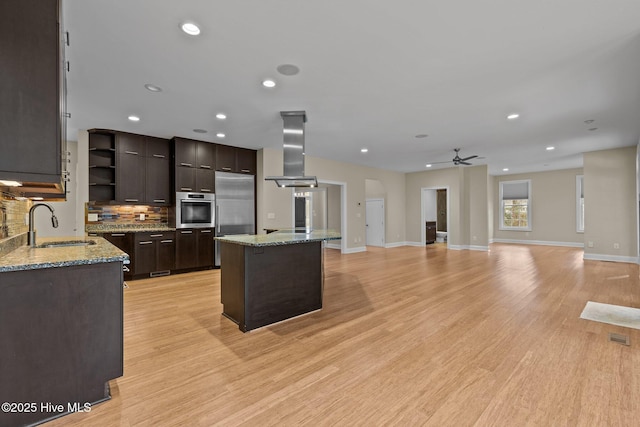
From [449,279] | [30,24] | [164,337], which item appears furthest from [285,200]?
[30,24]

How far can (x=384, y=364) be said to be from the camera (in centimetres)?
233

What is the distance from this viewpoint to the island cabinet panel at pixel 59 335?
5.23 ft

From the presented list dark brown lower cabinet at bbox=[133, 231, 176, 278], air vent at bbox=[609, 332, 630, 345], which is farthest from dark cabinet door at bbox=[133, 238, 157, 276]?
air vent at bbox=[609, 332, 630, 345]

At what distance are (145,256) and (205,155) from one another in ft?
7.41

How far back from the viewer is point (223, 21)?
2.43 meters

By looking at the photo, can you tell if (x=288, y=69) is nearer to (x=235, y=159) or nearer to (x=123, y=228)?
(x=235, y=159)

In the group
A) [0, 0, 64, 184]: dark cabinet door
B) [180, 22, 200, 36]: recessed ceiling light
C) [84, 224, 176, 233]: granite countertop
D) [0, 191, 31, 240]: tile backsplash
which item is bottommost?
[84, 224, 176, 233]: granite countertop

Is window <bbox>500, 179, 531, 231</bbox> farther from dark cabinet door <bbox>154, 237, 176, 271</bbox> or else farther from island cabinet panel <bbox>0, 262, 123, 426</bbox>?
island cabinet panel <bbox>0, 262, 123, 426</bbox>

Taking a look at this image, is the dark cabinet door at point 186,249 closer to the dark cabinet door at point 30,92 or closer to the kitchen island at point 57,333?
the kitchen island at point 57,333

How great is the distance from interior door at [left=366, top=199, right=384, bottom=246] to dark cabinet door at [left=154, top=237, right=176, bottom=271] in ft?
22.2

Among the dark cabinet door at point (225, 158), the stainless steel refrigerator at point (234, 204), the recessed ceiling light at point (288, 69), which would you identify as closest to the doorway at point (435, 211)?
the stainless steel refrigerator at point (234, 204)

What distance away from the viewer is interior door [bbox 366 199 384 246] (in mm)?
10455

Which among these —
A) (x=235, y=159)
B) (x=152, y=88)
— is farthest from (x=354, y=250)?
(x=152, y=88)

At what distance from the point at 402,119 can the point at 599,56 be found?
2.38 meters
